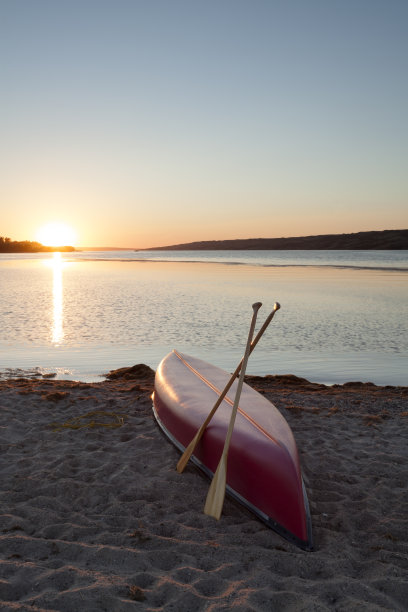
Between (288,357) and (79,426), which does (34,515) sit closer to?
(79,426)

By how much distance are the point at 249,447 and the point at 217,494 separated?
43 cm

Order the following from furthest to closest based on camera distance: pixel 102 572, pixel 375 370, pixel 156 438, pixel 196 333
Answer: pixel 196 333, pixel 375 370, pixel 156 438, pixel 102 572

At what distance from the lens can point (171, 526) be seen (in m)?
3.32

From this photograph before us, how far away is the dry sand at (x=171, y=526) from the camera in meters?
2.53

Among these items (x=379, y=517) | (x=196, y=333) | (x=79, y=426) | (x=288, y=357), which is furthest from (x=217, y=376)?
(x=196, y=333)

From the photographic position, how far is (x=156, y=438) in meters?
4.97

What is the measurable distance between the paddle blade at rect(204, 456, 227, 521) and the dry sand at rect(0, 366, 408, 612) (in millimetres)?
81

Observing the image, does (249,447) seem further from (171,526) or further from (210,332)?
(210,332)

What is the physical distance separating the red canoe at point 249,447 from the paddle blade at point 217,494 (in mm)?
159

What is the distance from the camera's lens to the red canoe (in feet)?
10.6

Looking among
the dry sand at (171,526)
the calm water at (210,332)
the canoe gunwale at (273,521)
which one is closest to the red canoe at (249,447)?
the canoe gunwale at (273,521)

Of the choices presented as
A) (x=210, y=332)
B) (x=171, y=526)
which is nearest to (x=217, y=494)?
(x=171, y=526)

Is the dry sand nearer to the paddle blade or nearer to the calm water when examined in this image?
the paddle blade

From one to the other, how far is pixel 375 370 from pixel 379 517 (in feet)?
18.4
